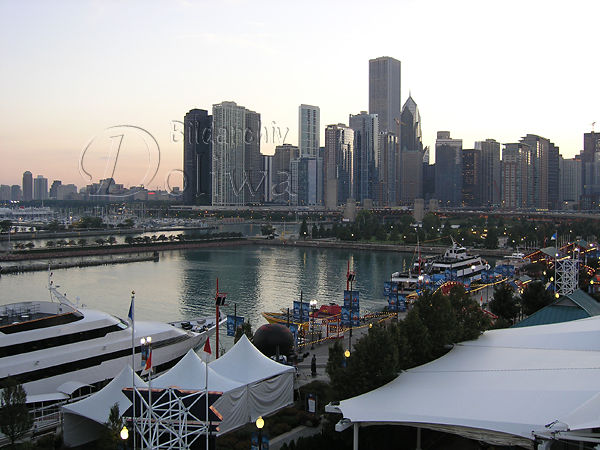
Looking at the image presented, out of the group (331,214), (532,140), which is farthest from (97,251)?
(532,140)

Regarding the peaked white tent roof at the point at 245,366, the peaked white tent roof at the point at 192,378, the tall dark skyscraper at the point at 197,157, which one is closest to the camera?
the peaked white tent roof at the point at 192,378

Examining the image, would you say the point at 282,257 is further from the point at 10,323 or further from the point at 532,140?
the point at 532,140

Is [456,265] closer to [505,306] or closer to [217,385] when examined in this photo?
[505,306]

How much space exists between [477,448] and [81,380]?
29.6 feet

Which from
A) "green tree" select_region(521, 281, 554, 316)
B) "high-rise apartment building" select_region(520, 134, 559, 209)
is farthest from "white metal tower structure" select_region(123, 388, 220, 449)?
"high-rise apartment building" select_region(520, 134, 559, 209)

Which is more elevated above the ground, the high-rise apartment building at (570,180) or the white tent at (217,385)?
the high-rise apartment building at (570,180)

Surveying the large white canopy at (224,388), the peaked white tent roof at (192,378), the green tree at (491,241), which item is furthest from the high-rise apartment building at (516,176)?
the peaked white tent roof at (192,378)

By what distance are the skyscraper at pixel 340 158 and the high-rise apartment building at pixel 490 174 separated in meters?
45.1

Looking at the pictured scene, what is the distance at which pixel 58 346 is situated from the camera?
526 inches

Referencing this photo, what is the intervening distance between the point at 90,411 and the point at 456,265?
85.3 ft

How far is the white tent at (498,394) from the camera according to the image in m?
7.87

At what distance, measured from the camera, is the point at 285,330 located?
15.5 metres

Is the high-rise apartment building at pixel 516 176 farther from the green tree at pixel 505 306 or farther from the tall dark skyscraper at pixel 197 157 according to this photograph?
the green tree at pixel 505 306

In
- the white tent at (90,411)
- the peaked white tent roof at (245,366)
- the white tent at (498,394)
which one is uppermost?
the white tent at (498,394)
